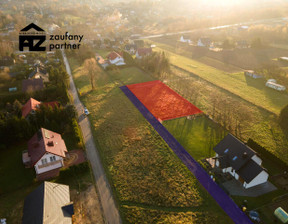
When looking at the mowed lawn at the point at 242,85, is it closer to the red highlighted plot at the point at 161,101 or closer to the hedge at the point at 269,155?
the red highlighted plot at the point at 161,101

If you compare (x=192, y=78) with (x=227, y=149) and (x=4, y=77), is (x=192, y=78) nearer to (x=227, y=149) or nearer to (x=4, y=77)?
(x=227, y=149)

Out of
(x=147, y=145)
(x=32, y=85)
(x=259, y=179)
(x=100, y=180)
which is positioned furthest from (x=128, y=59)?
(x=259, y=179)

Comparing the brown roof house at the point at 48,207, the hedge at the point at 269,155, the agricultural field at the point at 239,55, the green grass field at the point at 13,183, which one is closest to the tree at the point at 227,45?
the agricultural field at the point at 239,55

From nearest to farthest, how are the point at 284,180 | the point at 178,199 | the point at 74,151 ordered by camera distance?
the point at 178,199
the point at 284,180
the point at 74,151

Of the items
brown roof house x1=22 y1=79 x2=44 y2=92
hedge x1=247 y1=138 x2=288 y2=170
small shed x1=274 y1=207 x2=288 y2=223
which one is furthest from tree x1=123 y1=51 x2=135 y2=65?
small shed x1=274 y1=207 x2=288 y2=223

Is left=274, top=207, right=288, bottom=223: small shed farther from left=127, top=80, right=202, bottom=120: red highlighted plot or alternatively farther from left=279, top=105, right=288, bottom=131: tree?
left=127, top=80, right=202, bottom=120: red highlighted plot

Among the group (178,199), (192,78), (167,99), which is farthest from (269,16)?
(178,199)
